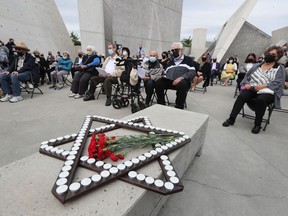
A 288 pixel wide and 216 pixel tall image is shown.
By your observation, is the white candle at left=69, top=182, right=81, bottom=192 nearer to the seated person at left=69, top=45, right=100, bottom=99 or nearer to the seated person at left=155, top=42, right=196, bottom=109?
the seated person at left=155, top=42, right=196, bottom=109

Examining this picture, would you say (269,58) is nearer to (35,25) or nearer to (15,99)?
(15,99)

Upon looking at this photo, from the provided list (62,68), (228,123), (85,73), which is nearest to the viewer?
(228,123)

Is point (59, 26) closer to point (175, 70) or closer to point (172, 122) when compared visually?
point (175, 70)

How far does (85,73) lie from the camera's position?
13.6 feet

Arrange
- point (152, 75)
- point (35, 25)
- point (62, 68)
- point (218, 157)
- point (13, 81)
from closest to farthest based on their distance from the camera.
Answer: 1. point (218, 157)
2. point (152, 75)
3. point (13, 81)
4. point (62, 68)
5. point (35, 25)

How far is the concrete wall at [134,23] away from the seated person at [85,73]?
247 inches

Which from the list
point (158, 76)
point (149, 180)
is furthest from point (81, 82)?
point (149, 180)

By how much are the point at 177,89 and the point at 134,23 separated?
Result: 9236mm

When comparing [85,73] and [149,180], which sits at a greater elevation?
[85,73]

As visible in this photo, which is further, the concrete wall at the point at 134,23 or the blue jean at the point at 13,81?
the concrete wall at the point at 134,23

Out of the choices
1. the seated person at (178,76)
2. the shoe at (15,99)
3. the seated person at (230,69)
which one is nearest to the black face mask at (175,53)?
the seated person at (178,76)

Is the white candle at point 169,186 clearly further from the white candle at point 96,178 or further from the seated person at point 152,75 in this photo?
the seated person at point 152,75

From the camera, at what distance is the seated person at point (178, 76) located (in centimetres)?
296

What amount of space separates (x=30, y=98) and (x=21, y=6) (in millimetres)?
7939
